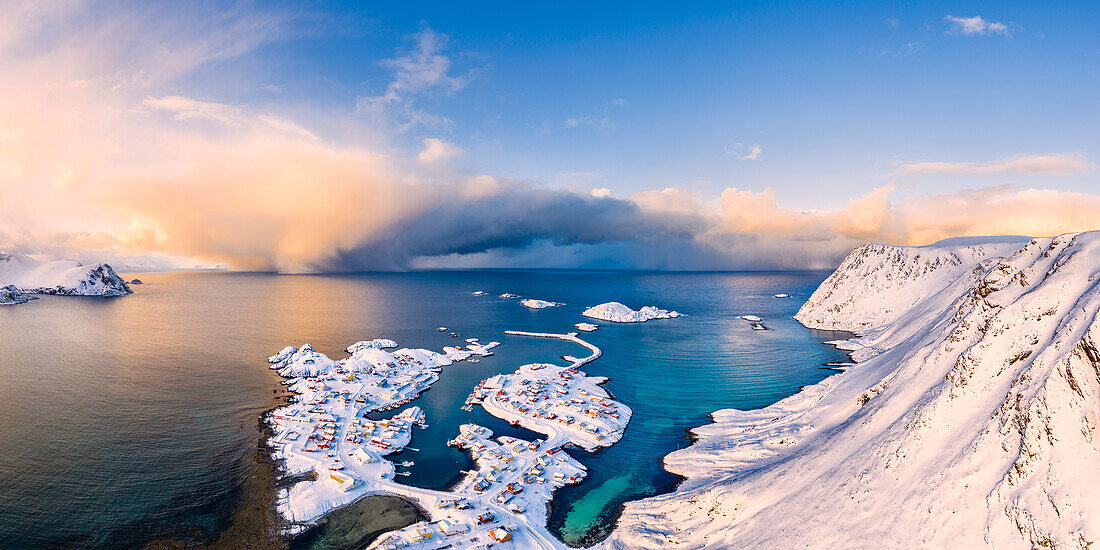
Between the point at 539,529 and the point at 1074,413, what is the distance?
173 ft

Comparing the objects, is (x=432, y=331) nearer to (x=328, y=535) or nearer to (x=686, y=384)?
(x=686, y=384)

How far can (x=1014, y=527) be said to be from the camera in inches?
1284

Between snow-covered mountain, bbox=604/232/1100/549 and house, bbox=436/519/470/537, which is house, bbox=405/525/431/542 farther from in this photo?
snow-covered mountain, bbox=604/232/1100/549

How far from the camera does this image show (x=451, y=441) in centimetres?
7844

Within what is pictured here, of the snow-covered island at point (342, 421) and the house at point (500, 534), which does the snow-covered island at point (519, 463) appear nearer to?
the house at point (500, 534)

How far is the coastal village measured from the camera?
53.9m

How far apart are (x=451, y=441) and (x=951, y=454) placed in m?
70.0

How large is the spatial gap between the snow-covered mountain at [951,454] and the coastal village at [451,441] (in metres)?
14.6

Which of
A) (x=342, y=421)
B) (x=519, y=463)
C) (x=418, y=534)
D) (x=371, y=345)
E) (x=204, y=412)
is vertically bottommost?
(x=519, y=463)

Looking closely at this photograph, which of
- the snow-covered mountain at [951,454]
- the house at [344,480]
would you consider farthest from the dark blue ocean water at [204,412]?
the snow-covered mountain at [951,454]

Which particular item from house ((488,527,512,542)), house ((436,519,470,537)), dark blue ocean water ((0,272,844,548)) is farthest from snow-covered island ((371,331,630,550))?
dark blue ocean water ((0,272,844,548))

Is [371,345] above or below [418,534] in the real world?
above

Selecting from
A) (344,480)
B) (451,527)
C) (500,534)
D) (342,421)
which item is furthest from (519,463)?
(342,421)

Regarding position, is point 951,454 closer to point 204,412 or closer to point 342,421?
point 342,421
